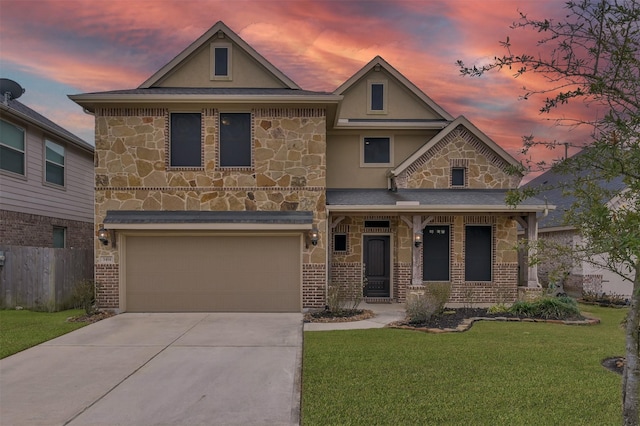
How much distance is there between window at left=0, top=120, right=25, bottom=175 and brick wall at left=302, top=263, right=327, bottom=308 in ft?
34.0

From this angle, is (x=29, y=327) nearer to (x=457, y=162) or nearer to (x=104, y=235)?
(x=104, y=235)

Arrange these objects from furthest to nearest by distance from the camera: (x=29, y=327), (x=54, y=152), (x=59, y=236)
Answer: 1. (x=59, y=236)
2. (x=54, y=152)
3. (x=29, y=327)

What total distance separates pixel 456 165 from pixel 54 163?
14969 millimetres

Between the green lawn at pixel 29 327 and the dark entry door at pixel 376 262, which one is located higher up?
the dark entry door at pixel 376 262

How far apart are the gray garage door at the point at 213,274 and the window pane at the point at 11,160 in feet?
18.0

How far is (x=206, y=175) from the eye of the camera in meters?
11.4

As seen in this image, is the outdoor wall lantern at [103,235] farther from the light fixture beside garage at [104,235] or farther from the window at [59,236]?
the window at [59,236]

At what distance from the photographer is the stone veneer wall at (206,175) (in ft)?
37.2

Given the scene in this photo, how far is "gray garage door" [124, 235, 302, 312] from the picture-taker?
11516 mm

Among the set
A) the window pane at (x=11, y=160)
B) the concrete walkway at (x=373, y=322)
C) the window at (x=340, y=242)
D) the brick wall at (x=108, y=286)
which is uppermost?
the window pane at (x=11, y=160)

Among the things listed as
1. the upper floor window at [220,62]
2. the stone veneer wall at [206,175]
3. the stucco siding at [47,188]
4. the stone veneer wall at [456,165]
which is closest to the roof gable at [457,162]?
the stone veneer wall at [456,165]

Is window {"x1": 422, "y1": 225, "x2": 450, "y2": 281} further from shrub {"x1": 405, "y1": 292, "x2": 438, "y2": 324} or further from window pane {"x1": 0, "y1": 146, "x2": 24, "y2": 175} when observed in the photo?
window pane {"x1": 0, "y1": 146, "x2": 24, "y2": 175}

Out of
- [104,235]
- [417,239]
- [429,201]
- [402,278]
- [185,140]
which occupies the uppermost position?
[185,140]

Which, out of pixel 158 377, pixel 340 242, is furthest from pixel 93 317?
pixel 340 242
